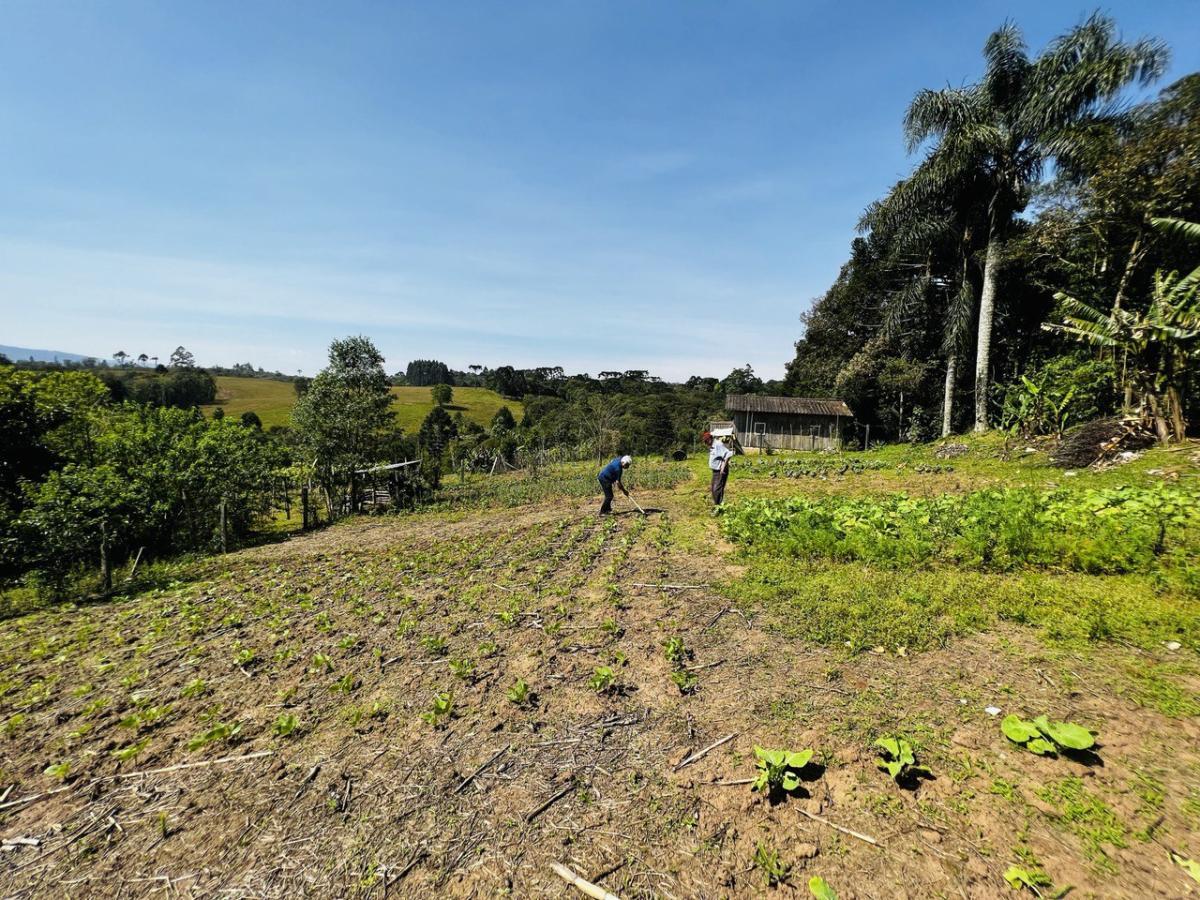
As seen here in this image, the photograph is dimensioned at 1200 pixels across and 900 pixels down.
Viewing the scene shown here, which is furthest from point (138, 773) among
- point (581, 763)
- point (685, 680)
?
point (685, 680)

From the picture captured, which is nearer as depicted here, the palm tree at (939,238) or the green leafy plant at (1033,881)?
the green leafy plant at (1033,881)

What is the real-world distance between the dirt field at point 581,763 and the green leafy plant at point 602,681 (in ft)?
0.19

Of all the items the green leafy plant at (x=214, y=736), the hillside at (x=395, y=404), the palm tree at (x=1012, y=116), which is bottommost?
the green leafy plant at (x=214, y=736)

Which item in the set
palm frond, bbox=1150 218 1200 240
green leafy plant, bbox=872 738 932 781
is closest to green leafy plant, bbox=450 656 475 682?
green leafy plant, bbox=872 738 932 781

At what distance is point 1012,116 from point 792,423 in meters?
18.1

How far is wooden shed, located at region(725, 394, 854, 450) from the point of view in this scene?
32.5 m

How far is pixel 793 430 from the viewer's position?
108 ft

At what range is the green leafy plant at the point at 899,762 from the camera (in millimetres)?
2840

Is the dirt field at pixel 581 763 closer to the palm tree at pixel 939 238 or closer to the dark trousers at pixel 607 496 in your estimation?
the dark trousers at pixel 607 496

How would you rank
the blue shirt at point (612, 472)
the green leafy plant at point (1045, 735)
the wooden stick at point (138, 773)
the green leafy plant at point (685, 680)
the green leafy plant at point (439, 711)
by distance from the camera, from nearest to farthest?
the green leafy plant at point (1045, 735)
the wooden stick at point (138, 773)
the green leafy plant at point (439, 711)
the green leafy plant at point (685, 680)
the blue shirt at point (612, 472)

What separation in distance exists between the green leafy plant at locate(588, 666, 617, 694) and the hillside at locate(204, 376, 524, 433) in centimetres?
7101

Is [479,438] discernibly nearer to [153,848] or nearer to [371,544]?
[371,544]

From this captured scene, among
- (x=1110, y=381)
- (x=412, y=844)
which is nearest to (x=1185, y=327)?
(x=1110, y=381)

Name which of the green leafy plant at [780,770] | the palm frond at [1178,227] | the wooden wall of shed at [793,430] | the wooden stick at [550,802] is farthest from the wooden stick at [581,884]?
the wooden wall of shed at [793,430]
